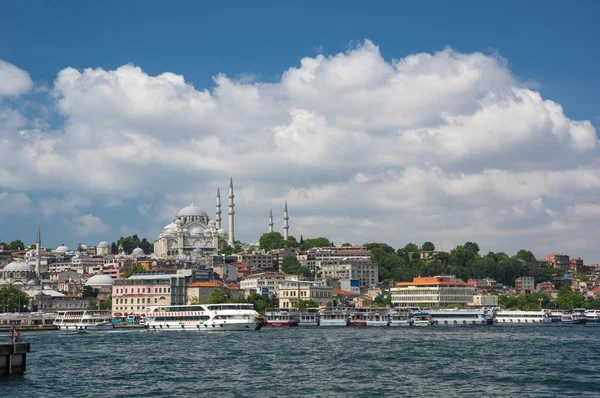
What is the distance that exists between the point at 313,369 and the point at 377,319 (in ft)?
160

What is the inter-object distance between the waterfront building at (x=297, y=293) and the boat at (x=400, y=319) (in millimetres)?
23562

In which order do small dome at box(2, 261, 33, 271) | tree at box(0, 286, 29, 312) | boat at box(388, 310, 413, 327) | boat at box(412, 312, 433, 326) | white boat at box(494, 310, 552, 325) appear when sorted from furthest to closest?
small dome at box(2, 261, 33, 271) < tree at box(0, 286, 29, 312) < white boat at box(494, 310, 552, 325) < boat at box(388, 310, 413, 327) < boat at box(412, 312, 433, 326)

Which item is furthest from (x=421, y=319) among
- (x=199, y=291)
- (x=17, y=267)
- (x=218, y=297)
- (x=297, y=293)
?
(x=17, y=267)

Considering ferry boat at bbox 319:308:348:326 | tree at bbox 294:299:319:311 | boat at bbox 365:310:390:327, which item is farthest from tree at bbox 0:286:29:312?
boat at bbox 365:310:390:327

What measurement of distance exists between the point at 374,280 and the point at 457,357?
9517cm

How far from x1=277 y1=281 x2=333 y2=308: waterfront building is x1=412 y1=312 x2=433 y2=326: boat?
77.9 ft

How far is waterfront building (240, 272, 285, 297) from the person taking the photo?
11289 centimetres

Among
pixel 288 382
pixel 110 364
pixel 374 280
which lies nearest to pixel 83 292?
pixel 374 280

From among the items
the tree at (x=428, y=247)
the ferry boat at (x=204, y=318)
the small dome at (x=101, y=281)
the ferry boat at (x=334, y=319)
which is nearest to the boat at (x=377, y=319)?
the ferry boat at (x=334, y=319)

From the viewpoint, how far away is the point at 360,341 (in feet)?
174

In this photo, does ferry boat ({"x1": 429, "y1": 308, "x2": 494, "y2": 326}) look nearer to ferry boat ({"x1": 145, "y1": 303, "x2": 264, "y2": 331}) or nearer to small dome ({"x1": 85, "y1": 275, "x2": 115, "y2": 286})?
ferry boat ({"x1": 145, "y1": 303, "x2": 264, "y2": 331})

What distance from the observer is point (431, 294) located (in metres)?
112

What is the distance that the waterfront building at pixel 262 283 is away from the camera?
4445 inches

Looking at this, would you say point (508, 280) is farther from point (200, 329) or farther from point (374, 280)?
point (200, 329)
